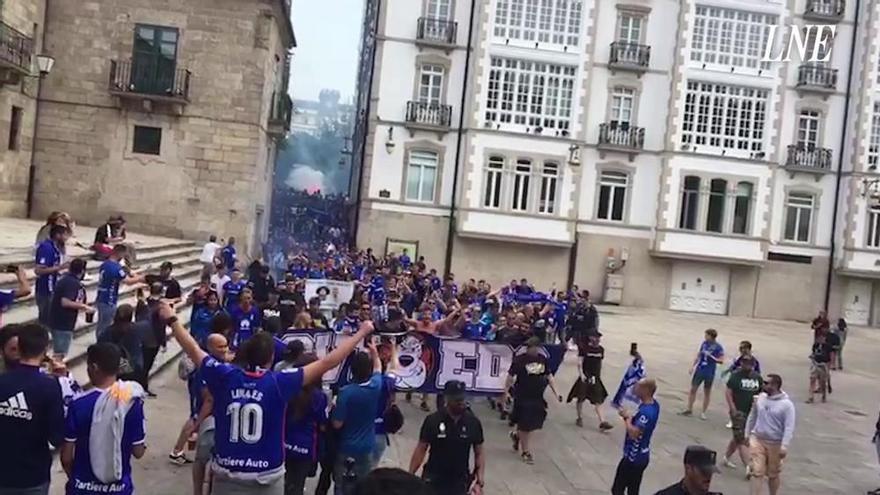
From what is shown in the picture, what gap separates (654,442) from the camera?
1432 centimetres

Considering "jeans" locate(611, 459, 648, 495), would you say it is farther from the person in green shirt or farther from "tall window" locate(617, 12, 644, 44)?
"tall window" locate(617, 12, 644, 44)

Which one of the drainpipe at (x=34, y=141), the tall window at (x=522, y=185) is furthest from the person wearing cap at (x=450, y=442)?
the tall window at (x=522, y=185)

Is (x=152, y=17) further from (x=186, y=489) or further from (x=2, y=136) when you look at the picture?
(x=186, y=489)

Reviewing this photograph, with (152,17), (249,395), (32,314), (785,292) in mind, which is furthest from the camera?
(785,292)

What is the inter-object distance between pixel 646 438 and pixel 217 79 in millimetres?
23582

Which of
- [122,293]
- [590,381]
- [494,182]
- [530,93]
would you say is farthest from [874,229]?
[122,293]

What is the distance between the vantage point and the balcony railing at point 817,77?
3812 centimetres

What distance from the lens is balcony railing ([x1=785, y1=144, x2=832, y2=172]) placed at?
38.1 m

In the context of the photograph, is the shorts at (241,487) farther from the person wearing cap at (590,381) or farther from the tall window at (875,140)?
the tall window at (875,140)

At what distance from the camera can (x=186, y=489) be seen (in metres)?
9.18

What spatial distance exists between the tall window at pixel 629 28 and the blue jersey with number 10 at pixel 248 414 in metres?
34.2

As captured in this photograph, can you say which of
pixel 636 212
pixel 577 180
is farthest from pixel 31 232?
pixel 636 212

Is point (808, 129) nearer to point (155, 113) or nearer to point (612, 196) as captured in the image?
point (612, 196)

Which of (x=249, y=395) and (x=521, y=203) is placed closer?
(x=249, y=395)
